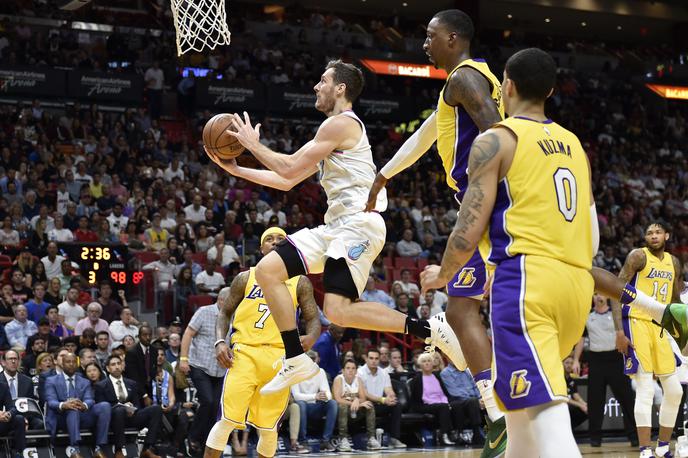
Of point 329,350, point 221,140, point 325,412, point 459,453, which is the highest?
point 221,140

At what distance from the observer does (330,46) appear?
97.3 ft

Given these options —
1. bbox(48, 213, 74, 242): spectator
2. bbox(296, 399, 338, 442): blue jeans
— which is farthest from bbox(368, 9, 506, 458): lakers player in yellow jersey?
bbox(48, 213, 74, 242): spectator

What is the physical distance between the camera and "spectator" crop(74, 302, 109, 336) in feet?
44.1

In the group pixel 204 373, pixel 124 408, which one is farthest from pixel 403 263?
pixel 124 408

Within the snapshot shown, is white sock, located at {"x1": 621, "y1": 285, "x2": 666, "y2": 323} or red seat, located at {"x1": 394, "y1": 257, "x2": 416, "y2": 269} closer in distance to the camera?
white sock, located at {"x1": 621, "y1": 285, "x2": 666, "y2": 323}

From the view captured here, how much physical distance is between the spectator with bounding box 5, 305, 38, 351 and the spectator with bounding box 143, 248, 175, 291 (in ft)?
9.92

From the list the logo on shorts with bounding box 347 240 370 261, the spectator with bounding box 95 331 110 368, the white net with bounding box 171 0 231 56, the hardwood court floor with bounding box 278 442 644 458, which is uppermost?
the white net with bounding box 171 0 231 56

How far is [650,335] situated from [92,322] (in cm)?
746

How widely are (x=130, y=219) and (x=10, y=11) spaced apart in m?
11.3

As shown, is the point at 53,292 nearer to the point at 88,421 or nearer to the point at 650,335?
the point at 88,421

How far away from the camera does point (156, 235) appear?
55.9ft

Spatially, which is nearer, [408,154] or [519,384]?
[519,384]

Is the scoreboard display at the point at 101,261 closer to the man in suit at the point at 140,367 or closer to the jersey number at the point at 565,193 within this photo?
the man in suit at the point at 140,367

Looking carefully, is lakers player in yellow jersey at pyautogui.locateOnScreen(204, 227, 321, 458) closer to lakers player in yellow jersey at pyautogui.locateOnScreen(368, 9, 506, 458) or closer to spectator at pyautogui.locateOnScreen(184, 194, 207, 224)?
lakers player in yellow jersey at pyautogui.locateOnScreen(368, 9, 506, 458)
